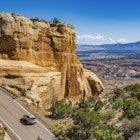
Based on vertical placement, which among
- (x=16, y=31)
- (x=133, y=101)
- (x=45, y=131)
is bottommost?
(x=45, y=131)

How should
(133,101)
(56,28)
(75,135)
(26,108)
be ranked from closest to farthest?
(75,135)
(133,101)
(26,108)
(56,28)

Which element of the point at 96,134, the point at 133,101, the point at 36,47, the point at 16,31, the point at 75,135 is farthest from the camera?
the point at 36,47

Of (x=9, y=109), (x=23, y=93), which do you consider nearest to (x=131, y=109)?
(x=9, y=109)

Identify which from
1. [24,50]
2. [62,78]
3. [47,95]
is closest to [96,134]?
[47,95]

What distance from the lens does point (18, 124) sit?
32844mm

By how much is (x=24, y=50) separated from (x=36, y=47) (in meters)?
3.20

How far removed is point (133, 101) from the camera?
35.4m

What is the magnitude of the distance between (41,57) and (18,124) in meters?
22.2

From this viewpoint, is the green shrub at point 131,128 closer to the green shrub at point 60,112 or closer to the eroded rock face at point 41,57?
the green shrub at point 60,112

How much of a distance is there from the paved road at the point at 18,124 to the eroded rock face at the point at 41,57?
718 centimetres

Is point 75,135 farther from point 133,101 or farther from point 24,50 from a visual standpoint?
point 24,50

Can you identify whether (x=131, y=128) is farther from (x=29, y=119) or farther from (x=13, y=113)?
(x=13, y=113)

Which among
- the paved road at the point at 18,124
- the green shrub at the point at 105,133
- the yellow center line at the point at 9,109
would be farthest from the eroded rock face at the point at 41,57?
the green shrub at the point at 105,133

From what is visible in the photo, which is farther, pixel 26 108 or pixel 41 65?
pixel 41 65
